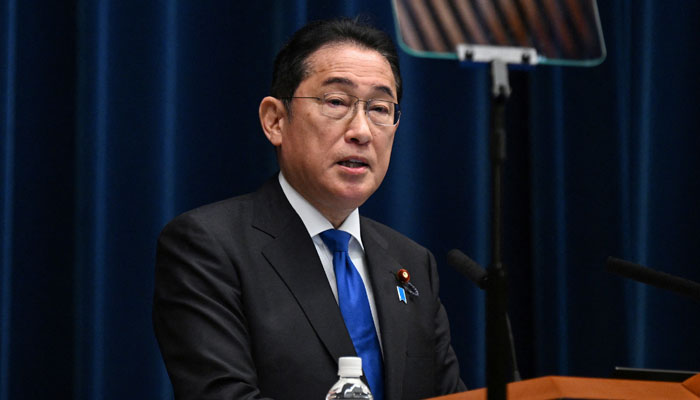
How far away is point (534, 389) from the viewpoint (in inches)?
39.1

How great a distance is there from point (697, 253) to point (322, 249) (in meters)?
1.39

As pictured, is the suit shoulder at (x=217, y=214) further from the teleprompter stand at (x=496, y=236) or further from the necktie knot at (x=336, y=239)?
the teleprompter stand at (x=496, y=236)

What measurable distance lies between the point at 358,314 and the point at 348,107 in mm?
460

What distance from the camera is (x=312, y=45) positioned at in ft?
6.07

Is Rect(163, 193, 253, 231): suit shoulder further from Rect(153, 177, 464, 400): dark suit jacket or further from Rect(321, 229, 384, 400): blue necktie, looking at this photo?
Rect(321, 229, 384, 400): blue necktie

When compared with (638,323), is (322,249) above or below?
above

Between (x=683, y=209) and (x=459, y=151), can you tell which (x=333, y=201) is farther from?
(x=683, y=209)

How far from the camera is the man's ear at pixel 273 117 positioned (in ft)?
6.18

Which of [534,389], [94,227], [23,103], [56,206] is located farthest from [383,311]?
[23,103]

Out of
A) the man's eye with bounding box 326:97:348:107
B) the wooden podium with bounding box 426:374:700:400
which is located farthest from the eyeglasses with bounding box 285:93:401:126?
the wooden podium with bounding box 426:374:700:400

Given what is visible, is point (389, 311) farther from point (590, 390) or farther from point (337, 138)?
point (590, 390)

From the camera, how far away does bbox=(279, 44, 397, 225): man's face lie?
5.76ft

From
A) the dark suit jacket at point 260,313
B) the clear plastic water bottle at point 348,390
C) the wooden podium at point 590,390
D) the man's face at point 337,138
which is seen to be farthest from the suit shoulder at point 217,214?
the wooden podium at point 590,390

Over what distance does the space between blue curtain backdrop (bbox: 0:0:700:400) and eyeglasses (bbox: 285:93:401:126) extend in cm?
62
